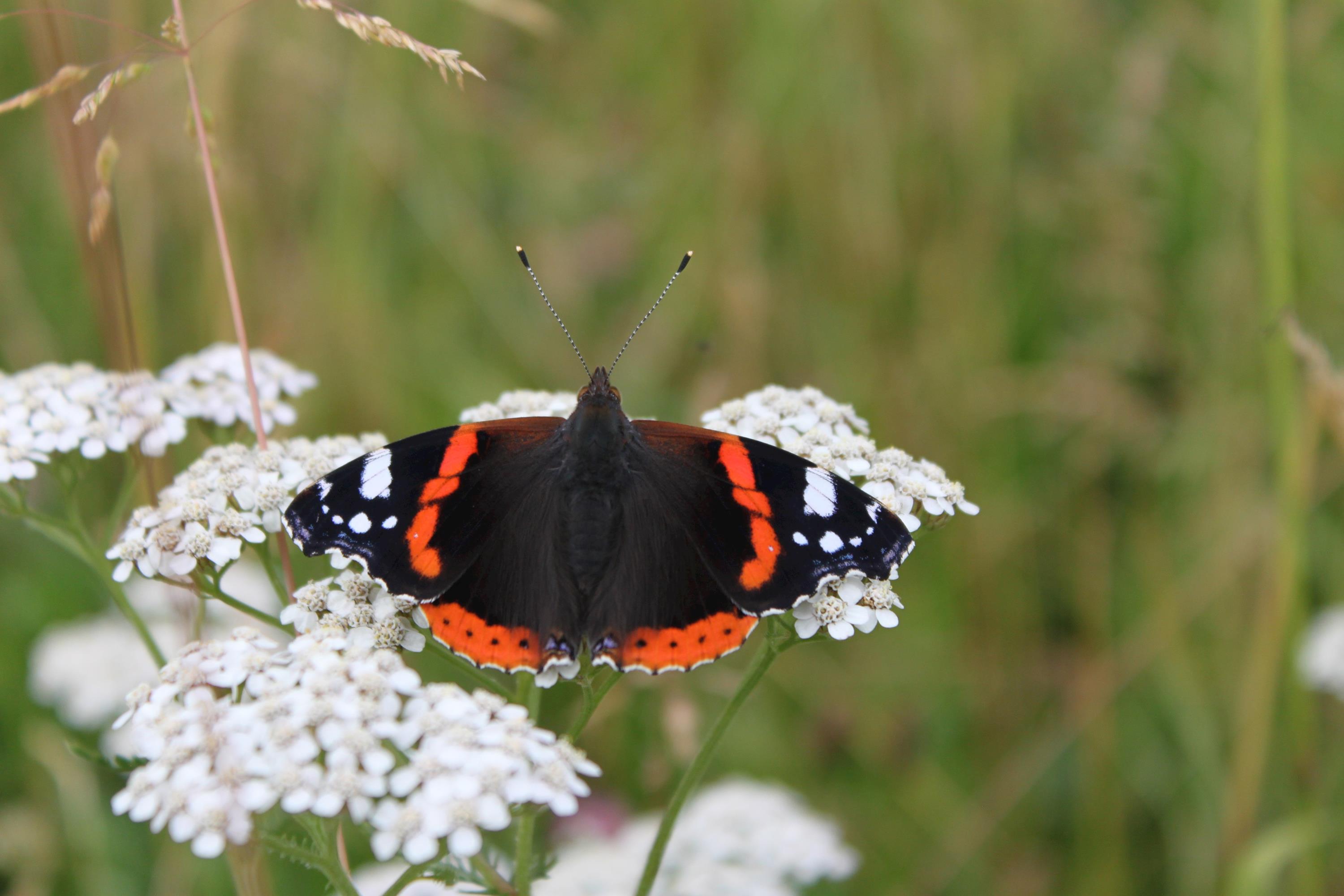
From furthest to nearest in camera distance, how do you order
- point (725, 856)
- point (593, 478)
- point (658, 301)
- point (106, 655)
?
point (106, 655) < point (725, 856) < point (658, 301) < point (593, 478)

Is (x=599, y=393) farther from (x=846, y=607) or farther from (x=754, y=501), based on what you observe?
(x=846, y=607)

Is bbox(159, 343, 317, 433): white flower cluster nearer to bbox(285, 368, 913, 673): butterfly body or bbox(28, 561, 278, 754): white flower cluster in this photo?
bbox(285, 368, 913, 673): butterfly body

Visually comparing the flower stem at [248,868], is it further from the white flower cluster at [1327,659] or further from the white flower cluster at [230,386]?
the white flower cluster at [1327,659]

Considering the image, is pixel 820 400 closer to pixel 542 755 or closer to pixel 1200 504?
pixel 542 755

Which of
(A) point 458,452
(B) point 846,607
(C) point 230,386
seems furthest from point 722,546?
(C) point 230,386

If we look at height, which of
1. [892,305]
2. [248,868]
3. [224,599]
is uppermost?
[892,305]

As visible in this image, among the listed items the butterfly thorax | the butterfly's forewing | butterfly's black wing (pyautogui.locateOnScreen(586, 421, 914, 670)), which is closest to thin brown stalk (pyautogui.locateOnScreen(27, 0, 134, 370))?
the butterfly thorax

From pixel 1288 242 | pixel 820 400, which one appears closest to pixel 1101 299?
pixel 1288 242
